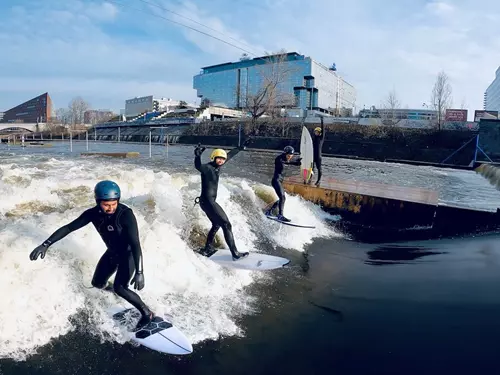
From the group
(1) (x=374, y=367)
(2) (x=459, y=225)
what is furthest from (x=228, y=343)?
(2) (x=459, y=225)

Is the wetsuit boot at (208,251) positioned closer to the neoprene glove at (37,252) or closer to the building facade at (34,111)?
the neoprene glove at (37,252)

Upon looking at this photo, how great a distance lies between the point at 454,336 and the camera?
4.75 meters

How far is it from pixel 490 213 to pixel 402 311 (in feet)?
20.0

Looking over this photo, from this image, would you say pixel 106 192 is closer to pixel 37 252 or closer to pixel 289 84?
pixel 37 252

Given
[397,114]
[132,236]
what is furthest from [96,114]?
[132,236]

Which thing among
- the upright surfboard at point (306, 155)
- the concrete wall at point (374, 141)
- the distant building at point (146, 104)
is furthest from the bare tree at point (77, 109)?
the upright surfboard at point (306, 155)

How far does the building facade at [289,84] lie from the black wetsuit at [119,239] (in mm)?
84659

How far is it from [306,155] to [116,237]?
9450 millimetres

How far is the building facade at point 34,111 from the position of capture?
151125mm

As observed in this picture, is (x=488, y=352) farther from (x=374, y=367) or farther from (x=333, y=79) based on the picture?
(x=333, y=79)

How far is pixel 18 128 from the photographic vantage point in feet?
344

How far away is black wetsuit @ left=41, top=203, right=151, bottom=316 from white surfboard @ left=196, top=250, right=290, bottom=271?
241 centimetres

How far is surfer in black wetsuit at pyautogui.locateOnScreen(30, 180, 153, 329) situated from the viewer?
4062 millimetres

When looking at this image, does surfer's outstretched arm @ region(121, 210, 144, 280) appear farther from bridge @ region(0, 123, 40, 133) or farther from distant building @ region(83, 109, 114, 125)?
distant building @ region(83, 109, 114, 125)
